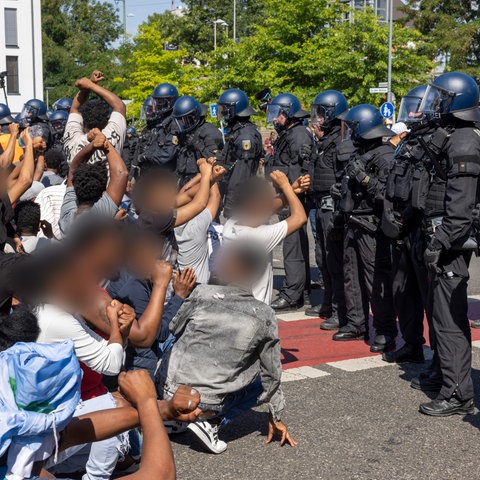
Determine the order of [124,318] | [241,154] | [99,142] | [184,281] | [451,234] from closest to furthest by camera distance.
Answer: [124,318] → [184,281] → [99,142] → [451,234] → [241,154]

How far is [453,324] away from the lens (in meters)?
5.88

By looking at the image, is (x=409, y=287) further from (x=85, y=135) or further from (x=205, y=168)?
(x=85, y=135)

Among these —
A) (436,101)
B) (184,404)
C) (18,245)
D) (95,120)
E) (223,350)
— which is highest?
(436,101)

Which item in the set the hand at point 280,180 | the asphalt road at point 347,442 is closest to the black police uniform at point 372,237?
the asphalt road at point 347,442

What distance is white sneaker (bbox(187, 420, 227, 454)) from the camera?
5.14 m

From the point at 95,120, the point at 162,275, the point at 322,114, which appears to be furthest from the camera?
the point at 322,114

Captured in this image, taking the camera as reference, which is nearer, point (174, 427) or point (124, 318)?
point (124, 318)

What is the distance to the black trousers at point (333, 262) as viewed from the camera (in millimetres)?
8383

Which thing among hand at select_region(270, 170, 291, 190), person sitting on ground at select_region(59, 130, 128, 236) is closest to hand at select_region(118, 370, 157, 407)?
person sitting on ground at select_region(59, 130, 128, 236)

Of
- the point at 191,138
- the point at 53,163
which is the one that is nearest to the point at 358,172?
the point at 53,163

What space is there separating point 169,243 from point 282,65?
27.8 m

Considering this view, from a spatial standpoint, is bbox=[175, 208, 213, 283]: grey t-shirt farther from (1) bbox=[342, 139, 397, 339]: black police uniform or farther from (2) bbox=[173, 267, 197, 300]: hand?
(1) bbox=[342, 139, 397, 339]: black police uniform

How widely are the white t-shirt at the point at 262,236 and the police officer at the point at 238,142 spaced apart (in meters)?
4.17

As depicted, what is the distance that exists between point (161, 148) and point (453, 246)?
19.6 feet
